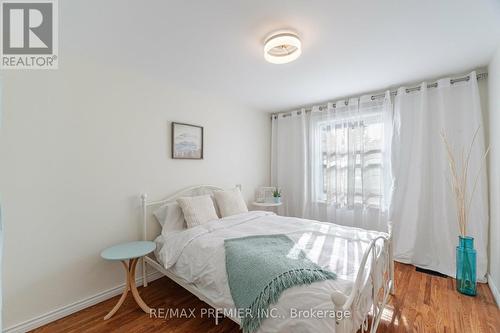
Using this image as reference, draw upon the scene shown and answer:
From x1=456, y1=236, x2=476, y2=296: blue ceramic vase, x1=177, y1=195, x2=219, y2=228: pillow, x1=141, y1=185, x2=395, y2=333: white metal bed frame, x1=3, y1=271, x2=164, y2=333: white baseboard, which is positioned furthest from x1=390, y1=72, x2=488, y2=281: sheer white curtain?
x1=3, y1=271, x2=164, y2=333: white baseboard

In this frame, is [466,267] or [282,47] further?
[466,267]

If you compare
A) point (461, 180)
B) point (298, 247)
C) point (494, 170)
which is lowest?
point (298, 247)

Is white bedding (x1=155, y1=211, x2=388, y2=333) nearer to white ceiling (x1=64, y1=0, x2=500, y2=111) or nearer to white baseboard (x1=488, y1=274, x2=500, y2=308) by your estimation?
white baseboard (x1=488, y1=274, x2=500, y2=308)

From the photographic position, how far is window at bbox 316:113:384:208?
128 inches

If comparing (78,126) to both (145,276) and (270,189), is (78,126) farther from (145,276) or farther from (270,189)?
(270,189)

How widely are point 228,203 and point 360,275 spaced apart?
6.55 ft

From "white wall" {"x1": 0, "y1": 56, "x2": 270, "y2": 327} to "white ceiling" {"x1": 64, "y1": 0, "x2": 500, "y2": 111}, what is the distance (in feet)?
1.13

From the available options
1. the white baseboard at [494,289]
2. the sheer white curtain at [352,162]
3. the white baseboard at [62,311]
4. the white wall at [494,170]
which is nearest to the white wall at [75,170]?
the white baseboard at [62,311]

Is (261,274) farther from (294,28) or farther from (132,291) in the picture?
(294,28)

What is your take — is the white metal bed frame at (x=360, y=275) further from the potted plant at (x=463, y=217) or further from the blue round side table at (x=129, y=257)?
the potted plant at (x=463, y=217)

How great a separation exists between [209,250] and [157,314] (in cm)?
81

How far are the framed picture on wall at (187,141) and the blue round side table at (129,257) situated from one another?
1.18m

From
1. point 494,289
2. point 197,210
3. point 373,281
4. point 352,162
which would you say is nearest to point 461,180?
point 494,289

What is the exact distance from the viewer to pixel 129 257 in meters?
1.95
